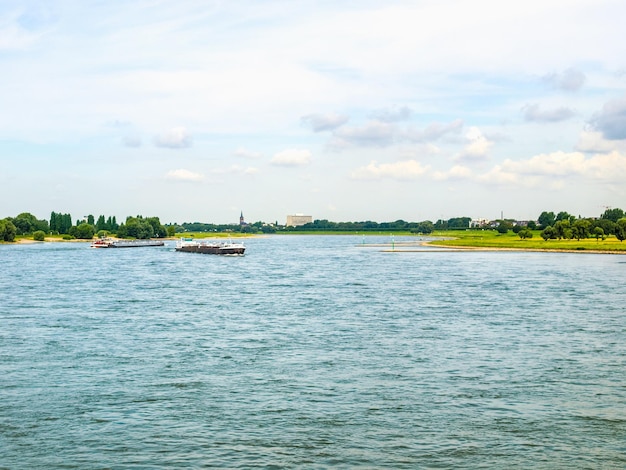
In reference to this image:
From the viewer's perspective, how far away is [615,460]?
2238 cm

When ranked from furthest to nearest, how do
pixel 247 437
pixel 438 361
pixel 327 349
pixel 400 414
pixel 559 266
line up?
pixel 559 266 < pixel 327 349 < pixel 438 361 < pixel 400 414 < pixel 247 437

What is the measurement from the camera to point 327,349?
41.6 m

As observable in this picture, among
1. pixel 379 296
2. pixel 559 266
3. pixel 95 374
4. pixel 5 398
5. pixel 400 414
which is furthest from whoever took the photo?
pixel 559 266

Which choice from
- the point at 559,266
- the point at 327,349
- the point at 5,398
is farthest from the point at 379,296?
the point at 559,266

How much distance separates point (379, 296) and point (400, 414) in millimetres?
46509

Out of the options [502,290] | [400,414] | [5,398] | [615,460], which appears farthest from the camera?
[502,290]

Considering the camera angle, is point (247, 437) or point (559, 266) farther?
Result: point (559, 266)

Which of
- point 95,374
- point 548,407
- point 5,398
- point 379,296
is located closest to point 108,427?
point 5,398

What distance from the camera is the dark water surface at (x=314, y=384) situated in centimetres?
2341

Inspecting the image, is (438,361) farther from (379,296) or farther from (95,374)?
(379,296)

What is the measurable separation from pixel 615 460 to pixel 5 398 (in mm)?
23512

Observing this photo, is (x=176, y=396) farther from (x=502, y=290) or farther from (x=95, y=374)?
(x=502, y=290)

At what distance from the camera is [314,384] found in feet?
107

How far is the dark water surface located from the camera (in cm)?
2341
